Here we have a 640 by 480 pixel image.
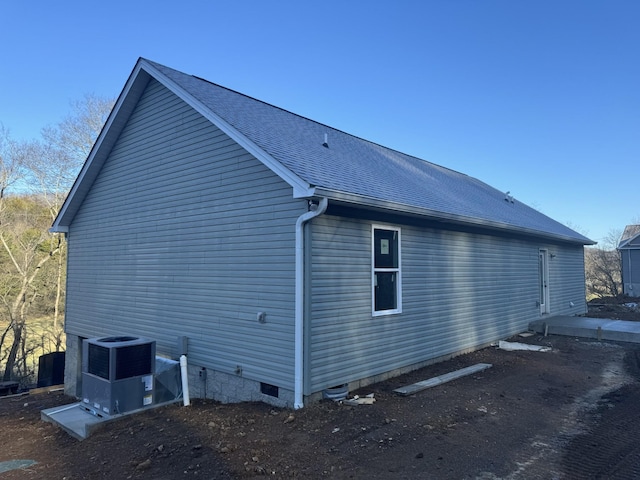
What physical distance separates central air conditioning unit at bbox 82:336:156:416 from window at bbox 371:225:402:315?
3.82 metres

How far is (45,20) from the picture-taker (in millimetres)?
13406

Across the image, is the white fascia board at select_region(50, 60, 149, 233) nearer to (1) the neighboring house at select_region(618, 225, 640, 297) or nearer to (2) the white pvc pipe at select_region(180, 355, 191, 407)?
(2) the white pvc pipe at select_region(180, 355, 191, 407)

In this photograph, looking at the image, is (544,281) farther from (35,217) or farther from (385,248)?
(35,217)

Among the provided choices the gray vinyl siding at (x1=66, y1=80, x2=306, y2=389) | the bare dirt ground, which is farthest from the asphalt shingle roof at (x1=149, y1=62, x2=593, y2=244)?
the bare dirt ground

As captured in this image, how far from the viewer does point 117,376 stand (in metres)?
6.14

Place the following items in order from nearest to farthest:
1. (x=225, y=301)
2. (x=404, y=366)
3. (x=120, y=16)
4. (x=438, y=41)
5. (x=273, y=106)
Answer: (x=225, y=301), (x=404, y=366), (x=273, y=106), (x=120, y=16), (x=438, y=41)

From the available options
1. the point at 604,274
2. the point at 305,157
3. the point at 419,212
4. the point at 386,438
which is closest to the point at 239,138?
the point at 305,157

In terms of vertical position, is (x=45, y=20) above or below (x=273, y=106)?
above

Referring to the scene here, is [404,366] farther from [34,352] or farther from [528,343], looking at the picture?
[34,352]

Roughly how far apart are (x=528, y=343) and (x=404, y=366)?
4.96 meters

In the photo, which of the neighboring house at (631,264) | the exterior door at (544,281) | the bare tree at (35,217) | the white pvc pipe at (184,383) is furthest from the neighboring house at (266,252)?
the neighboring house at (631,264)

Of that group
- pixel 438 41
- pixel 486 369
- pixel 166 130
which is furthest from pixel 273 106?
pixel 438 41

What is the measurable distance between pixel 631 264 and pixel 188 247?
30.1 metres

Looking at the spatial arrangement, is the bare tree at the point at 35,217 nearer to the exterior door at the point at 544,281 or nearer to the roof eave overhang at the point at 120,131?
the roof eave overhang at the point at 120,131
